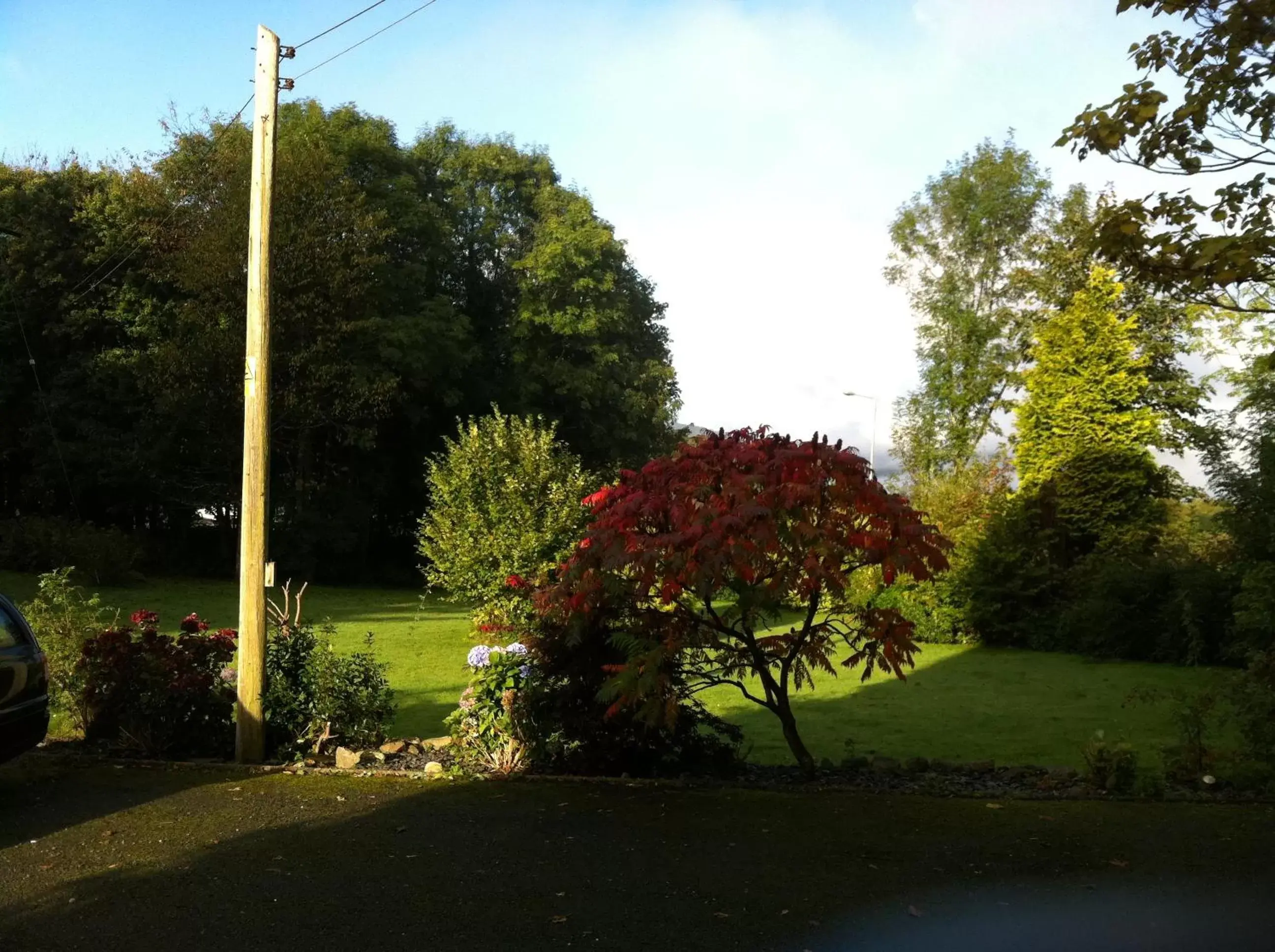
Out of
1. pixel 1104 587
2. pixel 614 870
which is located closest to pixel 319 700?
pixel 614 870

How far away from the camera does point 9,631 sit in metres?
6.92

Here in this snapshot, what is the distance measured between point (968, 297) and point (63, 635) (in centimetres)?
3290

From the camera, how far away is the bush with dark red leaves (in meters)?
8.20

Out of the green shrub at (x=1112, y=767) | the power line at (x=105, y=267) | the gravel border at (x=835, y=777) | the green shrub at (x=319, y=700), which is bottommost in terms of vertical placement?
the gravel border at (x=835, y=777)

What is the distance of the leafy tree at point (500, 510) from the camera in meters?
19.0

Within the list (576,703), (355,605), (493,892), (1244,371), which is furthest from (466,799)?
(1244,371)

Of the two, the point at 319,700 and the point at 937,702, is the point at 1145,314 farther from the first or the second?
the point at 319,700

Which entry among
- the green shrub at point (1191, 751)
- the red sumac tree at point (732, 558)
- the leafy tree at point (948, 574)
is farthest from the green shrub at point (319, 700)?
the leafy tree at point (948, 574)

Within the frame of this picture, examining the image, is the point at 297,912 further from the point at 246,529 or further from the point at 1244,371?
the point at 1244,371

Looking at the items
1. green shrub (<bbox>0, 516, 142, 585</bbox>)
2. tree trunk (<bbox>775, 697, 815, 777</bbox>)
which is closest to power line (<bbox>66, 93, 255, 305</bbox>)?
green shrub (<bbox>0, 516, 142, 585</bbox>)

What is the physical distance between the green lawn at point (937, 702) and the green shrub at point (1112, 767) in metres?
2.00

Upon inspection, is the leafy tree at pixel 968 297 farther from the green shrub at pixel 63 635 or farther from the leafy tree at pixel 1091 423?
the green shrub at pixel 63 635

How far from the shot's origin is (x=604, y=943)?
4266 millimetres

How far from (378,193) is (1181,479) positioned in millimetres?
25358
